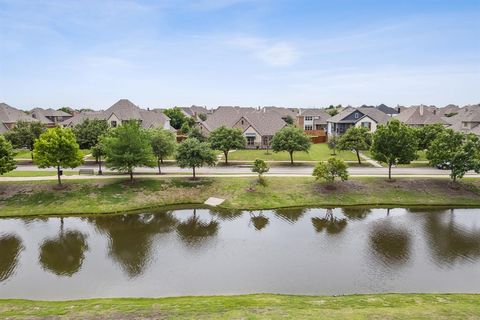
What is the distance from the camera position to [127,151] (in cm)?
4634

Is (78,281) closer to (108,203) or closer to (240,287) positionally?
(240,287)

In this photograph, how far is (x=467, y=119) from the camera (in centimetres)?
7388

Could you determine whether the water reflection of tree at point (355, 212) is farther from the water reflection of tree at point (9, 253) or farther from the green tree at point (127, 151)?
the water reflection of tree at point (9, 253)

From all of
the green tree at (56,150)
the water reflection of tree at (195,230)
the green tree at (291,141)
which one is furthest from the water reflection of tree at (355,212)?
the green tree at (56,150)

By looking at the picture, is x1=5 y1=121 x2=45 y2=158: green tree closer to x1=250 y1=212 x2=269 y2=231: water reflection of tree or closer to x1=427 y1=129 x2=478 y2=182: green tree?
x1=250 y1=212 x2=269 y2=231: water reflection of tree

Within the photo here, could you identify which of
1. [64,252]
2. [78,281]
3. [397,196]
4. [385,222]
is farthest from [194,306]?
[397,196]

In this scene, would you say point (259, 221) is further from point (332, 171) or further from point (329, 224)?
point (332, 171)

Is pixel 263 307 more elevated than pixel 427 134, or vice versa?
pixel 427 134

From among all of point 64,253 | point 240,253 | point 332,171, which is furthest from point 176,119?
point 240,253

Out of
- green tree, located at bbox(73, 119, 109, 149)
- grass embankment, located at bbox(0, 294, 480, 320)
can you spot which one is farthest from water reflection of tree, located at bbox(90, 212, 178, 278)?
green tree, located at bbox(73, 119, 109, 149)

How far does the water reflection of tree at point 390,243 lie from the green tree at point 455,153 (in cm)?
1592

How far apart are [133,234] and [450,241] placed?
29079mm

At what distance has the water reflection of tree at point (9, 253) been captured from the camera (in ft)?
86.4

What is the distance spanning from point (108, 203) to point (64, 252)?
12269 millimetres
